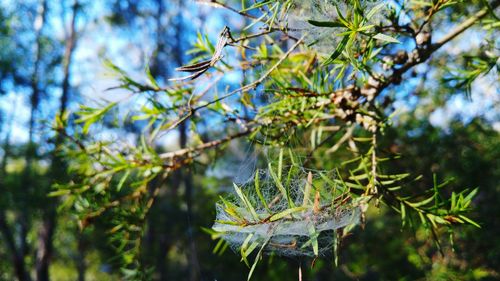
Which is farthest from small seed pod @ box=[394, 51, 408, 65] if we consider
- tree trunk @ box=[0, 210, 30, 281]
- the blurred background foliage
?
tree trunk @ box=[0, 210, 30, 281]

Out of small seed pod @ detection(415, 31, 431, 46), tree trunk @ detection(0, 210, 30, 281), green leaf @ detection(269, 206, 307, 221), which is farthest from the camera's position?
tree trunk @ detection(0, 210, 30, 281)

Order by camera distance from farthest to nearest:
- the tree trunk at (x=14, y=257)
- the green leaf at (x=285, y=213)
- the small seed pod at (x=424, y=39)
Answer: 1. the tree trunk at (x=14, y=257)
2. the small seed pod at (x=424, y=39)
3. the green leaf at (x=285, y=213)

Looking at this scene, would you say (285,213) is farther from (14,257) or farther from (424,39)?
(14,257)

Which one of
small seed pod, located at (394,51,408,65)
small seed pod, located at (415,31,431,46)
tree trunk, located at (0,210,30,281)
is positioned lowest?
tree trunk, located at (0,210,30,281)

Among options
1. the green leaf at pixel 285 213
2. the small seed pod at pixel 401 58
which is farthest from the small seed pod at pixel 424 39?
the green leaf at pixel 285 213

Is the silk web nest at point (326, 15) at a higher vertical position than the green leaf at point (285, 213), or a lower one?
higher

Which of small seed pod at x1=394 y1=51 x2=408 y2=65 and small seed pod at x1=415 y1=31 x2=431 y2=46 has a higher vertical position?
small seed pod at x1=415 y1=31 x2=431 y2=46

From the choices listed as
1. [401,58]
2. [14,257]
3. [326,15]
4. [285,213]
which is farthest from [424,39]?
[14,257]

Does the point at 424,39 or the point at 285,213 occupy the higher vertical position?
the point at 424,39

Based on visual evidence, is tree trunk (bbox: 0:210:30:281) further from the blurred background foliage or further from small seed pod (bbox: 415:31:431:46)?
small seed pod (bbox: 415:31:431:46)

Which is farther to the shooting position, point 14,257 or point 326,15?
point 14,257

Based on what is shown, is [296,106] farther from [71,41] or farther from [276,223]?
[71,41]

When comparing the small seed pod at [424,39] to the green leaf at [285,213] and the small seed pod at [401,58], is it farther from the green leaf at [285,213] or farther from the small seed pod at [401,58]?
the green leaf at [285,213]
